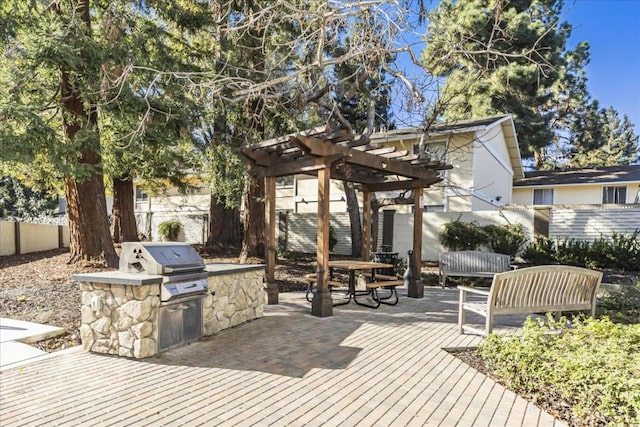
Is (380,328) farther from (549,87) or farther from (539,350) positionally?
(549,87)

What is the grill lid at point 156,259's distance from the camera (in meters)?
4.53

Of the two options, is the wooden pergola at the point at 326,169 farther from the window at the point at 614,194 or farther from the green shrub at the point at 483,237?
the window at the point at 614,194

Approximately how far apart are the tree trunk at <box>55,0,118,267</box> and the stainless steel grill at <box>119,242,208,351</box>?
15.7 ft

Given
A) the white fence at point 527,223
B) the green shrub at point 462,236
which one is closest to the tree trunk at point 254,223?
the white fence at point 527,223

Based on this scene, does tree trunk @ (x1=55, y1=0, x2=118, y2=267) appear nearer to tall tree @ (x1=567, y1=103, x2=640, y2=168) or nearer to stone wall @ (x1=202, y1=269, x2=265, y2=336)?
stone wall @ (x1=202, y1=269, x2=265, y2=336)

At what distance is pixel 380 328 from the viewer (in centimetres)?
588

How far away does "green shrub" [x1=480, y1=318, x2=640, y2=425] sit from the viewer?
2.98 metres

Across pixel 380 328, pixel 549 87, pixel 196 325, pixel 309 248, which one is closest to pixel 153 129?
pixel 196 325

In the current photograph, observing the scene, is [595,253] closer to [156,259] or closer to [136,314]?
[156,259]

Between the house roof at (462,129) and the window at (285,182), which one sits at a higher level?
the house roof at (462,129)

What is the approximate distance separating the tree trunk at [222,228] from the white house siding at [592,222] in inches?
449

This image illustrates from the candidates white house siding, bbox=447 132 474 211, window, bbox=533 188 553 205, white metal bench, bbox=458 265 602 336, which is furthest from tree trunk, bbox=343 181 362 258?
window, bbox=533 188 553 205

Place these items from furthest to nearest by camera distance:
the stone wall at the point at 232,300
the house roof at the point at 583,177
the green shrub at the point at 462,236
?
the house roof at the point at 583,177, the green shrub at the point at 462,236, the stone wall at the point at 232,300

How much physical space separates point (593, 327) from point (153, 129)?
8940 mm
